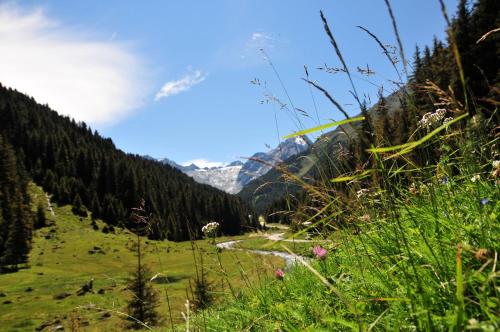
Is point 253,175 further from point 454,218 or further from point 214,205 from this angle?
point 214,205

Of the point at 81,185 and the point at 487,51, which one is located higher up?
the point at 81,185

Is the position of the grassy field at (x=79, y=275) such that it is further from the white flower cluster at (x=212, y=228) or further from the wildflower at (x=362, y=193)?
the wildflower at (x=362, y=193)

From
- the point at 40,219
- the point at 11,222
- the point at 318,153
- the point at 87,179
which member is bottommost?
the point at 318,153

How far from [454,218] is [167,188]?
649 feet

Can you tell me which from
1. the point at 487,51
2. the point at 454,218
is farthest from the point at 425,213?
the point at 487,51

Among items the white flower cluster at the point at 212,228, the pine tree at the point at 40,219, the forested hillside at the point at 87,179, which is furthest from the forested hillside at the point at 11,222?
the white flower cluster at the point at 212,228

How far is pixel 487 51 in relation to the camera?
36125mm

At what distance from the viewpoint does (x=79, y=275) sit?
75750mm

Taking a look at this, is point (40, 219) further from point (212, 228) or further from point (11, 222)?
point (212, 228)

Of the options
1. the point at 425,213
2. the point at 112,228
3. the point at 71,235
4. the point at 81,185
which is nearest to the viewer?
the point at 425,213

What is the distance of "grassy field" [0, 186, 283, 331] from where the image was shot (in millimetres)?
36094

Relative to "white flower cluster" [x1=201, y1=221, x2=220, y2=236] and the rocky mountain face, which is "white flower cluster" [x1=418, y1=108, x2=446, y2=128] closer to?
the rocky mountain face

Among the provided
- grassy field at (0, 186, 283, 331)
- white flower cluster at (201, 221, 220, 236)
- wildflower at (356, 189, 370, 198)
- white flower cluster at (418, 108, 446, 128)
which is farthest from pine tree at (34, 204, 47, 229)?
white flower cluster at (418, 108, 446, 128)

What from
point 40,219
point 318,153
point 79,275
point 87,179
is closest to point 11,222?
point 79,275
